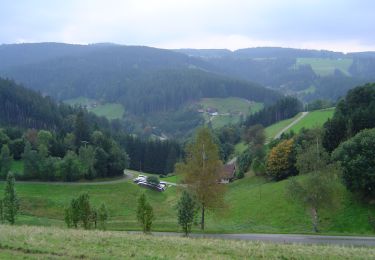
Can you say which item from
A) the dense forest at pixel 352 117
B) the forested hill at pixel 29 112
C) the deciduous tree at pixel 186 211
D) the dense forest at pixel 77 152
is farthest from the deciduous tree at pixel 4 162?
the forested hill at pixel 29 112

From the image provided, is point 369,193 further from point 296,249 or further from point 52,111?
point 52,111

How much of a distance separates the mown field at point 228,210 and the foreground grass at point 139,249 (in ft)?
45.2

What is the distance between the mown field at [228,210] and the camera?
1805 inches

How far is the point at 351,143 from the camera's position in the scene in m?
49.5

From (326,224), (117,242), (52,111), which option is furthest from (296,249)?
(52,111)

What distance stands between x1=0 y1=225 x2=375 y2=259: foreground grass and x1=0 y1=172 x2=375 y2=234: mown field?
1378 centimetres

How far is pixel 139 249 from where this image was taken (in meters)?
24.8

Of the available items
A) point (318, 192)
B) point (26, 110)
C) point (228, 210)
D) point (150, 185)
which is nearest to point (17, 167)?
point (150, 185)

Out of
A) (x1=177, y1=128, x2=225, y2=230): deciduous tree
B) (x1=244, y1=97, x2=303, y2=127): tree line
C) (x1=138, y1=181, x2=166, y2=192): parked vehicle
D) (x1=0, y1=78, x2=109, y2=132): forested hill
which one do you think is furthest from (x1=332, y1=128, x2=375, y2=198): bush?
(x1=244, y1=97, x2=303, y2=127): tree line

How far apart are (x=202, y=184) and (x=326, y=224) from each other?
47.5ft

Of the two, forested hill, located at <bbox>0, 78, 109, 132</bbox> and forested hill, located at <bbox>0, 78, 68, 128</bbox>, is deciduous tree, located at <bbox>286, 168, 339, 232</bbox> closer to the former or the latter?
forested hill, located at <bbox>0, 78, 109, 132</bbox>

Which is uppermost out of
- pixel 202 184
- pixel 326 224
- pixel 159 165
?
pixel 202 184

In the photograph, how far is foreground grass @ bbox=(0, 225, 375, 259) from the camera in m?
22.8

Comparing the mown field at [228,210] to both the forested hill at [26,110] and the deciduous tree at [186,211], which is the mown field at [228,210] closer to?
the deciduous tree at [186,211]
